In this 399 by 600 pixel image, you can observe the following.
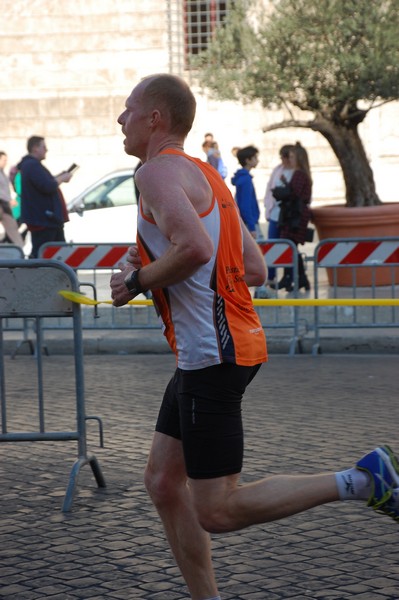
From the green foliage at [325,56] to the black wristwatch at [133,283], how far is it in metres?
11.5

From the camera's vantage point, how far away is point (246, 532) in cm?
524

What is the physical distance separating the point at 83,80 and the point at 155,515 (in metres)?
26.0

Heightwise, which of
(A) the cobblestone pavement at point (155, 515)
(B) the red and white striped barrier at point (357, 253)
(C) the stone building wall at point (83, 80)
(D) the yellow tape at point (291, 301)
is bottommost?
(A) the cobblestone pavement at point (155, 515)

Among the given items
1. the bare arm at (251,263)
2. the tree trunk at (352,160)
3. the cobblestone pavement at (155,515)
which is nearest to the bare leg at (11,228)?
the tree trunk at (352,160)

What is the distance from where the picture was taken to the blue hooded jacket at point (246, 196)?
15.5m

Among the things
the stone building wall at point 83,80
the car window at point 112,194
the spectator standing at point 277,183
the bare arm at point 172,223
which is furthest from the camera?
the stone building wall at point 83,80

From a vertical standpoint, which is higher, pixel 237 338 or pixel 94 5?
pixel 94 5

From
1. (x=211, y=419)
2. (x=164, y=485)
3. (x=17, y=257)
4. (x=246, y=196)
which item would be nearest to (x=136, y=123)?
(x=211, y=419)

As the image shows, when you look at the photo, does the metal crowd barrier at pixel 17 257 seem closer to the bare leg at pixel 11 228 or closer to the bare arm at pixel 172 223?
the bare leg at pixel 11 228

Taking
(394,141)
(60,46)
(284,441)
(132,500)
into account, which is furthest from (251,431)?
(60,46)

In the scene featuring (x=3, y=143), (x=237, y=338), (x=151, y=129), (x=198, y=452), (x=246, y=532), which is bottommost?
(x=246, y=532)

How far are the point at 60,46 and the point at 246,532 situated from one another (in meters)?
26.9

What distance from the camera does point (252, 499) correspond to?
378cm

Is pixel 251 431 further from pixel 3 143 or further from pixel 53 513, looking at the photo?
pixel 3 143
